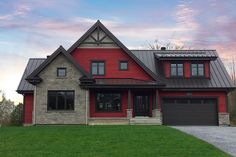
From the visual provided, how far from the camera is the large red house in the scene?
105 ft

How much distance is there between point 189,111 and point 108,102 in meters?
7.14

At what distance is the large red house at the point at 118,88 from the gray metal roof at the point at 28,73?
10 centimetres

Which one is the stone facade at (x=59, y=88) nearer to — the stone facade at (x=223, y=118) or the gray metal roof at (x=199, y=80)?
the gray metal roof at (x=199, y=80)

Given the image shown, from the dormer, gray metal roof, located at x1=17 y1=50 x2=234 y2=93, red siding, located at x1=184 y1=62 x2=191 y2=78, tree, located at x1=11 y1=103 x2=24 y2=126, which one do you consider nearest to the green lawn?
gray metal roof, located at x1=17 y1=50 x2=234 y2=93

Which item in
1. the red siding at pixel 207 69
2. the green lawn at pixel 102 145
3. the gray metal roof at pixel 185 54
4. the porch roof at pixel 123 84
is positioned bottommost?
the green lawn at pixel 102 145

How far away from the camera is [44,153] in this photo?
1497cm

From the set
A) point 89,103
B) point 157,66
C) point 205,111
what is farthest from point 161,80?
point 89,103

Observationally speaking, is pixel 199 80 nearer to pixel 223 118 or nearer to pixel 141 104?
pixel 223 118

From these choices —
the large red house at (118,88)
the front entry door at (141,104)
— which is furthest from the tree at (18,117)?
the front entry door at (141,104)

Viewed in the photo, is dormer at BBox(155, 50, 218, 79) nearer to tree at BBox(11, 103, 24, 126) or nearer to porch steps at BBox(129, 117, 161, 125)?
porch steps at BBox(129, 117, 161, 125)

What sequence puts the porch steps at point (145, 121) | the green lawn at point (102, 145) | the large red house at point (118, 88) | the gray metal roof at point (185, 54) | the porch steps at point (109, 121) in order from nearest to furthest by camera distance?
the green lawn at point (102, 145)
the porch steps at point (145, 121)
the large red house at point (118, 88)
the porch steps at point (109, 121)
the gray metal roof at point (185, 54)

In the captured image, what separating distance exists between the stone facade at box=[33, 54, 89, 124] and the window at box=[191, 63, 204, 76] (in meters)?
10.4

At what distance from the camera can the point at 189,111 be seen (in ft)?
113

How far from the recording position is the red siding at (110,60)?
3456cm
